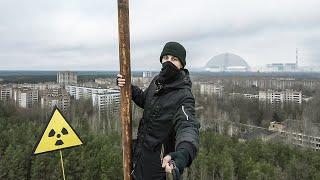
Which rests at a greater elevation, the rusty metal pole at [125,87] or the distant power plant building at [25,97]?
the rusty metal pole at [125,87]

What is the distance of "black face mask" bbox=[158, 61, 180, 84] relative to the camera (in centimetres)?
195

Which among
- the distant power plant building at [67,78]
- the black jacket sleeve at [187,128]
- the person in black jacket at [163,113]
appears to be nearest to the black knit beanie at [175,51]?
the person in black jacket at [163,113]

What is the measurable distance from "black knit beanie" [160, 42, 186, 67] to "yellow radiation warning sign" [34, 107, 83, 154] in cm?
203

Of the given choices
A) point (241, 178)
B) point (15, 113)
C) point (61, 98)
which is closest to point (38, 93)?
point (61, 98)

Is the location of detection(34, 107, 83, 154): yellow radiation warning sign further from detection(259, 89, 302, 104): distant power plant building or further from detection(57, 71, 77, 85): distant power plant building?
detection(57, 71, 77, 85): distant power plant building

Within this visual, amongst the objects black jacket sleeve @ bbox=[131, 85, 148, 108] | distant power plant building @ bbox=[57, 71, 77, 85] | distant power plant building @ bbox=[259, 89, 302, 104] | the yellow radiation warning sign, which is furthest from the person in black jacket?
distant power plant building @ bbox=[57, 71, 77, 85]

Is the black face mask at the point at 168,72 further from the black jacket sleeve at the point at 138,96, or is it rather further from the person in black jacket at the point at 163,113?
the black jacket sleeve at the point at 138,96

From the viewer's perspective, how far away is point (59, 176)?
1698 centimetres

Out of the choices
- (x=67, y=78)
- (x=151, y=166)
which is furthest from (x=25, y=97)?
(x=151, y=166)

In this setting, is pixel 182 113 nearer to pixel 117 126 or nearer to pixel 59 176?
pixel 59 176

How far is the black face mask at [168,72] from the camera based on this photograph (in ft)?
6.39

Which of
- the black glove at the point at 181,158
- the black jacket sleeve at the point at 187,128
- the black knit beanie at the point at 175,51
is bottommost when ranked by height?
the black glove at the point at 181,158

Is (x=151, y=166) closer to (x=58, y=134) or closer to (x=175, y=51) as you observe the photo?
(x=175, y=51)

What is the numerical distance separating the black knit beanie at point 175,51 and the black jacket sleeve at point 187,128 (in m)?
0.21
